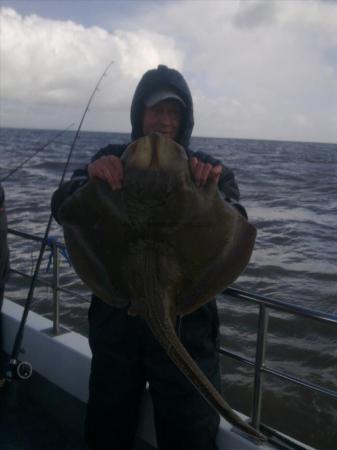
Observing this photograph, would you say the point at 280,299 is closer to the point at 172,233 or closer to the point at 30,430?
the point at 172,233

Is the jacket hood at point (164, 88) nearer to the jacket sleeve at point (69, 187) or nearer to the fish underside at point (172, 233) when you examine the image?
the jacket sleeve at point (69, 187)

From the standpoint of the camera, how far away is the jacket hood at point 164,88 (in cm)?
284

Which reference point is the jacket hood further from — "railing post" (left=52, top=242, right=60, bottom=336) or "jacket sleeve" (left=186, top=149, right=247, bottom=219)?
"railing post" (left=52, top=242, right=60, bottom=336)

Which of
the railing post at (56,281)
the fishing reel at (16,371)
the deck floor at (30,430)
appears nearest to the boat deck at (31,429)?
the deck floor at (30,430)

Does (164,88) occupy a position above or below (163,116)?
above

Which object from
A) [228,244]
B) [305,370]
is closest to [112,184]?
[228,244]

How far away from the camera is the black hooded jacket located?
248 centimetres

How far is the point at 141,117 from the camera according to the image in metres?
2.98

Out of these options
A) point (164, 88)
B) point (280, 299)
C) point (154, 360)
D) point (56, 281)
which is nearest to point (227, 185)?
point (164, 88)

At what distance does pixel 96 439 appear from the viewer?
2.77m

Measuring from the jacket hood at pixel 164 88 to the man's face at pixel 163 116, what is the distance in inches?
3.0

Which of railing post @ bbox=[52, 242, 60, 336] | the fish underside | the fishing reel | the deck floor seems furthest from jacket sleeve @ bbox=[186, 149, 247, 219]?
the deck floor

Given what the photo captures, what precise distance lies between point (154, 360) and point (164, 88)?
1567mm

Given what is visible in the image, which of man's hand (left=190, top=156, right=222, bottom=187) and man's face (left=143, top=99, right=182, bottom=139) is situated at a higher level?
man's face (left=143, top=99, right=182, bottom=139)
